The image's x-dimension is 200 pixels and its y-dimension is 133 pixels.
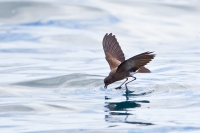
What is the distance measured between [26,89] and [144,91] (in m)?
1.64

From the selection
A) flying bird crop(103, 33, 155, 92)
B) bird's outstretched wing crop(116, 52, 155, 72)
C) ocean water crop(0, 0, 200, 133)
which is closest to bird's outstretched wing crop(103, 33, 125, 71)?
flying bird crop(103, 33, 155, 92)

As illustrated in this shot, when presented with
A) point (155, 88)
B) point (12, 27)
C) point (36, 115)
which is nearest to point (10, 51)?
point (12, 27)

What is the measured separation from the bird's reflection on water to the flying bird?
11.1 inches

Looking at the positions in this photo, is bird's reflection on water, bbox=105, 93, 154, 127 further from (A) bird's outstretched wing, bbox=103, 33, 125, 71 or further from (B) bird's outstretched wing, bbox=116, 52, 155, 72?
(A) bird's outstretched wing, bbox=103, 33, 125, 71

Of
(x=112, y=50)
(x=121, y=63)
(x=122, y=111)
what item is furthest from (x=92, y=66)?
(x=122, y=111)

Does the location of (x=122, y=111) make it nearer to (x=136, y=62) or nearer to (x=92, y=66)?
(x=136, y=62)

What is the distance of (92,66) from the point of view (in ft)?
37.1

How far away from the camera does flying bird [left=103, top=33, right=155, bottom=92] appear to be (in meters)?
7.71

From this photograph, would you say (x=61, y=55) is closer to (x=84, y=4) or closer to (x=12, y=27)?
(x=12, y=27)

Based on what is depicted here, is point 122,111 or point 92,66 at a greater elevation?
point 92,66

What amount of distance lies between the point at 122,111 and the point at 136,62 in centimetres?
73

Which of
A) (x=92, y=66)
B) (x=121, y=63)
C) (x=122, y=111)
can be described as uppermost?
(x=92, y=66)

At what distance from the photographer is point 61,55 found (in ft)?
41.5

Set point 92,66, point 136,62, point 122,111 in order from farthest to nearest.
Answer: point 92,66, point 136,62, point 122,111
